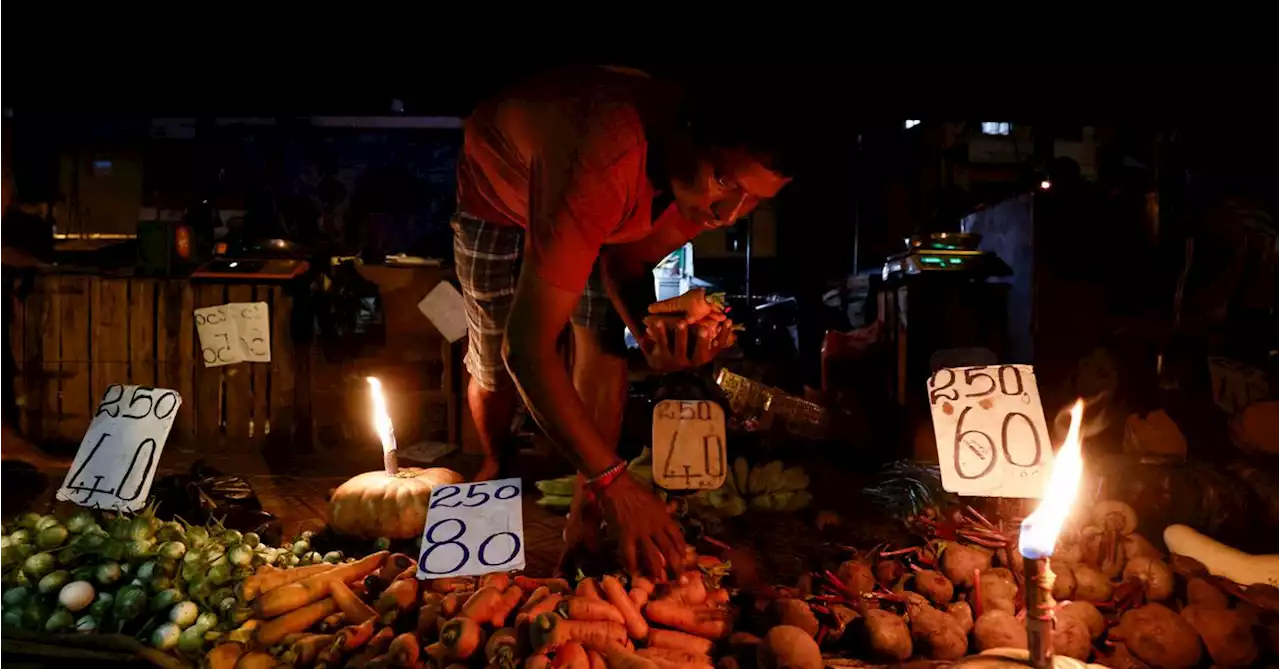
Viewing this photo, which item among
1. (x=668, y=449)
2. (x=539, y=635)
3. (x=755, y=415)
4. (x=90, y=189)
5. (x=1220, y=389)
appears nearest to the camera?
(x=539, y=635)

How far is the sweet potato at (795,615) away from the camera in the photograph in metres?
1.88

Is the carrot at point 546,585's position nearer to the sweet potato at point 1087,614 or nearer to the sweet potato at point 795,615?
the sweet potato at point 795,615

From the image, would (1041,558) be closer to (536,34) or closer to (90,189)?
(536,34)

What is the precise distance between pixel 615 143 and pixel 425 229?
7113 millimetres

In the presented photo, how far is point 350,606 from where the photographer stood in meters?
1.98

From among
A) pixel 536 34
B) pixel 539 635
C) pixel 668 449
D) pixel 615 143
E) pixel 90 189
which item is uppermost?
pixel 90 189

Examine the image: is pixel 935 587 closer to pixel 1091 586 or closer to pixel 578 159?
pixel 1091 586

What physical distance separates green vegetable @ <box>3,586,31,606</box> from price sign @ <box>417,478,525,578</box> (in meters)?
1.08

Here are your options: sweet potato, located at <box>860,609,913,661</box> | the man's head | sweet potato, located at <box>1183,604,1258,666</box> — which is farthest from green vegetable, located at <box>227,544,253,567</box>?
sweet potato, located at <box>1183,604,1258,666</box>

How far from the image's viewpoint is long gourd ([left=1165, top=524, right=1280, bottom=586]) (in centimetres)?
227

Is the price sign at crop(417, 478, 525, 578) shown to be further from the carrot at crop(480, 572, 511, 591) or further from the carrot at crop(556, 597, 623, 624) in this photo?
the carrot at crop(556, 597, 623, 624)

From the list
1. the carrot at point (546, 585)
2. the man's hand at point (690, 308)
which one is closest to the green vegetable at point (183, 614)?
the carrot at point (546, 585)

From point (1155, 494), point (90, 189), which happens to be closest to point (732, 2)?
point (1155, 494)

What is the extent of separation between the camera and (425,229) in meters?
8.50
